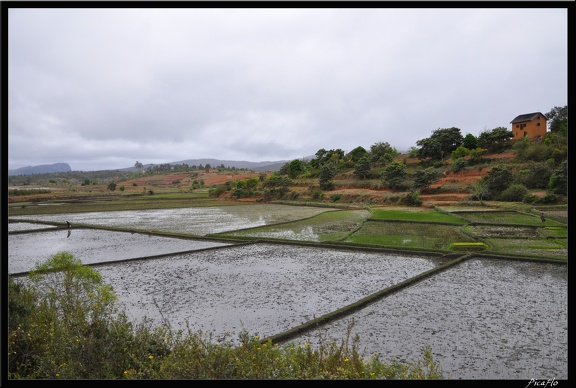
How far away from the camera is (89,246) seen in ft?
53.5

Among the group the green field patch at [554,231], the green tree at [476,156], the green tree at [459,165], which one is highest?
the green tree at [476,156]

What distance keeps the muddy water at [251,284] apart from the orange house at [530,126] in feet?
99.0

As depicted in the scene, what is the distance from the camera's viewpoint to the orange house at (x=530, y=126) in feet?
117

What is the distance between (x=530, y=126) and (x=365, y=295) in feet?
116

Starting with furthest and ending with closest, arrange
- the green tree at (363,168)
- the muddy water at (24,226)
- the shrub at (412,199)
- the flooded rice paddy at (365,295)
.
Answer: the green tree at (363,168) < the shrub at (412,199) < the muddy water at (24,226) < the flooded rice paddy at (365,295)

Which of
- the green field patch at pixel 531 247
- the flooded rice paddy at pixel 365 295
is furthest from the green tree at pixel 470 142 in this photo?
the flooded rice paddy at pixel 365 295

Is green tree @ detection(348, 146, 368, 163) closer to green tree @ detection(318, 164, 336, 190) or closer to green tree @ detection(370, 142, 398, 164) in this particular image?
green tree @ detection(370, 142, 398, 164)

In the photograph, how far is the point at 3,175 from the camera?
3.12 metres

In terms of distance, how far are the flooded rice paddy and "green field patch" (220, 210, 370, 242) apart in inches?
78.5

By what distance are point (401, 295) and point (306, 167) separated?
38.3 meters

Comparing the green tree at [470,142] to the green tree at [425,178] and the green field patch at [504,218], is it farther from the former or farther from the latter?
the green field patch at [504,218]

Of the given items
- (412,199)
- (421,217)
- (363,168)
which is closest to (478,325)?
(421,217)
